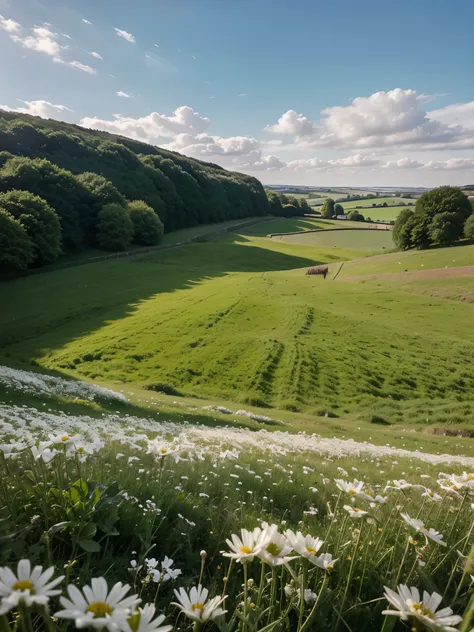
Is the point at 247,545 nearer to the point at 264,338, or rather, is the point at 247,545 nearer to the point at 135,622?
the point at 135,622

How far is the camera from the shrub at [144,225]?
104 metres

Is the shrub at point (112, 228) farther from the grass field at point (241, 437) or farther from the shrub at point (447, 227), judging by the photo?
the shrub at point (447, 227)

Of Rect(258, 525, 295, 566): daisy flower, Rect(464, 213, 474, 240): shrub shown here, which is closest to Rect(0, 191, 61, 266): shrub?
Rect(258, 525, 295, 566): daisy flower

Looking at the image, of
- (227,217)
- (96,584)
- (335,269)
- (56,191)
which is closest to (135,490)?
(96,584)

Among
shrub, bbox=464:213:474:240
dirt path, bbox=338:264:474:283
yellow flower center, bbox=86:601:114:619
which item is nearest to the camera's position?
yellow flower center, bbox=86:601:114:619

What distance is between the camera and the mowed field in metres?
35.0

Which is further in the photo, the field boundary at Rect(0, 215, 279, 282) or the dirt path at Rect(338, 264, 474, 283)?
the field boundary at Rect(0, 215, 279, 282)

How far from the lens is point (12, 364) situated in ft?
119

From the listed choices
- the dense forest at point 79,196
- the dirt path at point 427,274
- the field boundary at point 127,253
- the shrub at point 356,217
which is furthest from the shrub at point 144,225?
the shrub at point 356,217

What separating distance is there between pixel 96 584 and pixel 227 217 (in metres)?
176

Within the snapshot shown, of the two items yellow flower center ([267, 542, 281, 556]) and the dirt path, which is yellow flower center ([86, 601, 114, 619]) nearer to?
yellow flower center ([267, 542, 281, 556])

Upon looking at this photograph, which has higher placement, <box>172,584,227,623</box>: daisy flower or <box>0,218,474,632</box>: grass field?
<box>172,584,227,623</box>: daisy flower

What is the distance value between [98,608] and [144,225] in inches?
4276

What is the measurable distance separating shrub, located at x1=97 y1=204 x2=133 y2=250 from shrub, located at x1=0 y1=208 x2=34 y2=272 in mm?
22624
